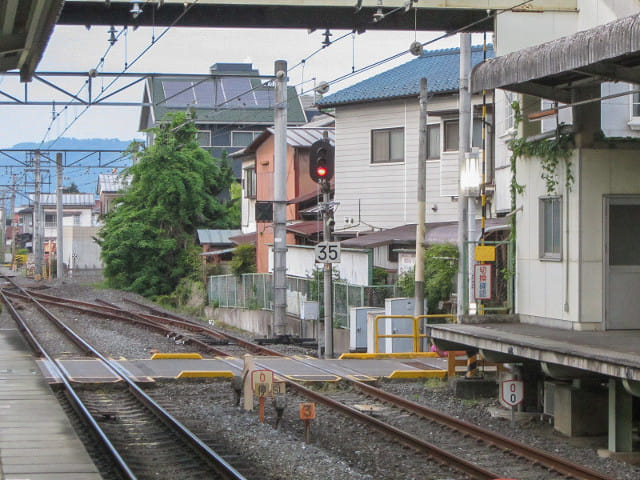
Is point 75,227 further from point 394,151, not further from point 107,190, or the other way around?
point 394,151

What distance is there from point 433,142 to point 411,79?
2.77 metres

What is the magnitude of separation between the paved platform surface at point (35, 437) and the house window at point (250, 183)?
29244mm

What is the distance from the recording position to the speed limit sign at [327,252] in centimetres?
2005

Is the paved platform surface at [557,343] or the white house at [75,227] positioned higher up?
the white house at [75,227]

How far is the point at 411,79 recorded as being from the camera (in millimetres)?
31469

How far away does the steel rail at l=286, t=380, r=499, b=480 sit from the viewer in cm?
995


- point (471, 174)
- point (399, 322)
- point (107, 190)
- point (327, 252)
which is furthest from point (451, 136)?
point (107, 190)

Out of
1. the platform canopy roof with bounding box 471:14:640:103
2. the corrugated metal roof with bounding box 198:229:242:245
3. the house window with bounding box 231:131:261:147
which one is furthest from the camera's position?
the house window with bounding box 231:131:261:147

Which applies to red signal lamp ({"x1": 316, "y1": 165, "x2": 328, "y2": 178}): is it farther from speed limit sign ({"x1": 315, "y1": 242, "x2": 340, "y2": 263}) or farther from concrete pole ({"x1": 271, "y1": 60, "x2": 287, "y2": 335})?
concrete pole ({"x1": 271, "y1": 60, "x2": 287, "y2": 335})

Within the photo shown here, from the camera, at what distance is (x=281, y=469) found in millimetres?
10359

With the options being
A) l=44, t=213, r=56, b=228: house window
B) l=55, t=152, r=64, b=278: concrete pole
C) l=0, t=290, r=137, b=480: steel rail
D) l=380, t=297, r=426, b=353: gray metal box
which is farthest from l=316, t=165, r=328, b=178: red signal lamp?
l=44, t=213, r=56, b=228: house window

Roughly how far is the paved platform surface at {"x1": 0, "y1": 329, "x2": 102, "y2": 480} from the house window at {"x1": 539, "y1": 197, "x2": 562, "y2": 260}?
269 inches

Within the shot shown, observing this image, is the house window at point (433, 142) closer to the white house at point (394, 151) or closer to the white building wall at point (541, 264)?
the white house at point (394, 151)

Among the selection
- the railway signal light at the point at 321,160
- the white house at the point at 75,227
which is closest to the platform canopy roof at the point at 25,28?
the railway signal light at the point at 321,160
